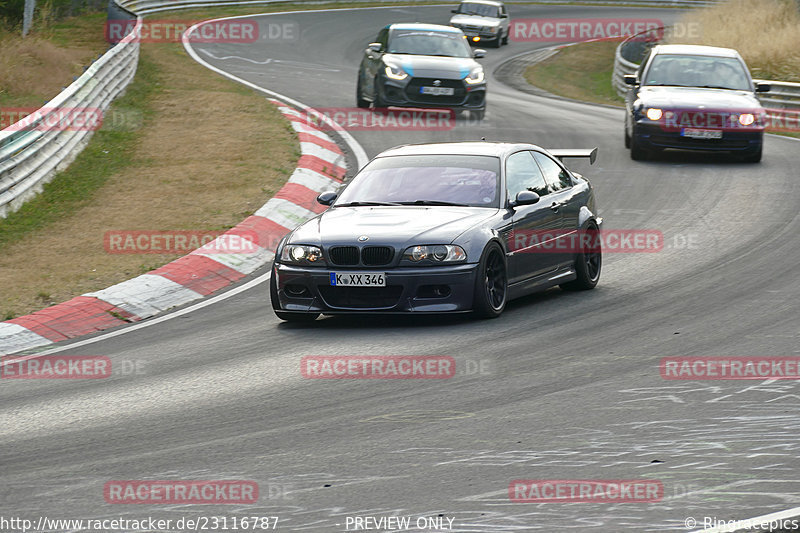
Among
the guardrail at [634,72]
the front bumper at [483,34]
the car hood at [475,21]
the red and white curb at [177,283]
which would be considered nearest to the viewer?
the red and white curb at [177,283]

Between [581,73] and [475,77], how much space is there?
59.6 feet

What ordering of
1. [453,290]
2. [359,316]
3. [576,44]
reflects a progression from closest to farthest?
[453,290]
[359,316]
[576,44]

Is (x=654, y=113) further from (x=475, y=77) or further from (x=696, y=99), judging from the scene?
(x=475, y=77)

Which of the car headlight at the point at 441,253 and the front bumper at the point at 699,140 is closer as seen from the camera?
the car headlight at the point at 441,253

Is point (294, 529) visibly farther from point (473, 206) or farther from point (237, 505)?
point (473, 206)

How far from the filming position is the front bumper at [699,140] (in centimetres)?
1906

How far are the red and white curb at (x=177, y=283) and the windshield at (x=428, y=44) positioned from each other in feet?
24.8

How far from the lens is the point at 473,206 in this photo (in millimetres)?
10922

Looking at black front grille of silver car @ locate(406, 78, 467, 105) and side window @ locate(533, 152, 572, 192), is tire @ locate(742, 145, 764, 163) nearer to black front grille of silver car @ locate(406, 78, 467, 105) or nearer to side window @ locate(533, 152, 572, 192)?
black front grille of silver car @ locate(406, 78, 467, 105)

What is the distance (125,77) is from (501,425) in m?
19.8

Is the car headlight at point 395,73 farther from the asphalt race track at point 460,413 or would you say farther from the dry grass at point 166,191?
the asphalt race track at point 460,413

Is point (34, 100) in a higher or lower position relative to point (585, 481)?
lower

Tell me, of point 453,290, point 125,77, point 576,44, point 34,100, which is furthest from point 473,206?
point 576,44

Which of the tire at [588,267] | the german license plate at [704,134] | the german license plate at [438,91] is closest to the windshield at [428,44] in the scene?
the german license plate at [438,91]
